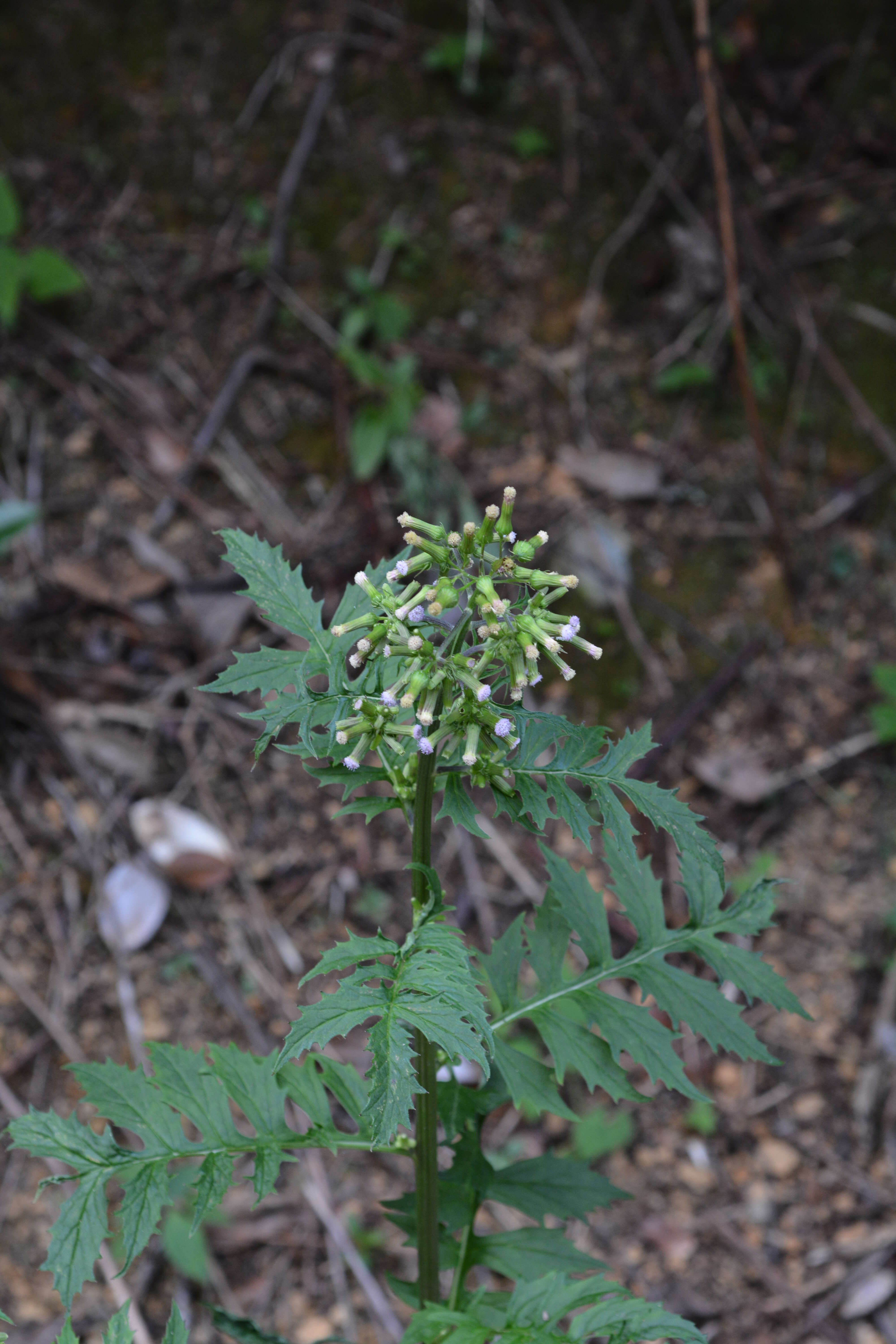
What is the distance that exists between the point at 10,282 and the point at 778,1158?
4746 millimetres

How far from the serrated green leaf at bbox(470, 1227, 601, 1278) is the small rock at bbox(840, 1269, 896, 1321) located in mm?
2071

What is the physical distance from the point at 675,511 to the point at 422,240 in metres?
1.78

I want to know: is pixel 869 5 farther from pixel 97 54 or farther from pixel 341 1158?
pixel 341 1158

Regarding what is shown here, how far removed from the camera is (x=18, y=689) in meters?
4.37

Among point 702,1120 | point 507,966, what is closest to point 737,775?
point 702,1120

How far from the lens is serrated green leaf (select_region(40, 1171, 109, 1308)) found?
5.86 feet

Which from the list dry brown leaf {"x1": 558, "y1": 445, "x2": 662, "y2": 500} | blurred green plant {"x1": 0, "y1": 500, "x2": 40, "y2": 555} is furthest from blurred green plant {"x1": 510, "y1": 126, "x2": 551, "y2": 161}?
blurred green plant {"x1": 0, "y1": 500, "x2": 40, "y2": 555}

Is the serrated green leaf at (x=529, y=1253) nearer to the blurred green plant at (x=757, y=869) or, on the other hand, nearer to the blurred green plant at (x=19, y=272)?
the blurred green plant at (x=757, y=869)

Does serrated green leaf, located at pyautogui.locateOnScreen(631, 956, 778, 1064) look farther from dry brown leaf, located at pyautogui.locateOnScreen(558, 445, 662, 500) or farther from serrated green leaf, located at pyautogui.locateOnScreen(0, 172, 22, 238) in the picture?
serrated green leaf, located at pyautogui.locateOnScreen(0, 172, 22, 238)

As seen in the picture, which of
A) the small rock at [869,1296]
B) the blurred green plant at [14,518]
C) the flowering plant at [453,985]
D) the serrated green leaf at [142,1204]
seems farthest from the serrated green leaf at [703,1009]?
the blurred green plant at [14,518]

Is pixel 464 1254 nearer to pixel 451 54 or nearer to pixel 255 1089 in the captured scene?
pixel 255 1089

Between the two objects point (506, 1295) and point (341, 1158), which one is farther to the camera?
point (341, 1158)

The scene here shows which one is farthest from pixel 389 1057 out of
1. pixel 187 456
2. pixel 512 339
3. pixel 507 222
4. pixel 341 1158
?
pixel 507 222

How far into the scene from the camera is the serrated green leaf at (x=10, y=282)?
4.53 meters
